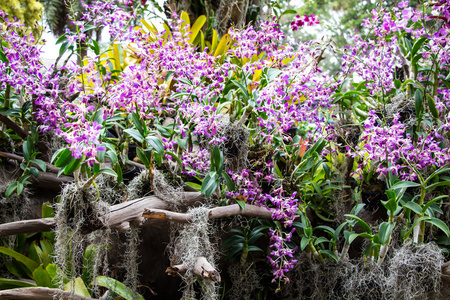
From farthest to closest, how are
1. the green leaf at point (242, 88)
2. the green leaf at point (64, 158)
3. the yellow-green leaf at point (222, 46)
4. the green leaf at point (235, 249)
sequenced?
the yellow-green leaf at point (222, 46)
the green leaf at point (235, 249)
the green leaf at point (242, 88)
the green leaf at point (64, 158)

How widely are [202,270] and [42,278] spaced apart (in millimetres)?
873

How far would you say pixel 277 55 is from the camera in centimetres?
201

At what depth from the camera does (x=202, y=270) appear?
1.51m

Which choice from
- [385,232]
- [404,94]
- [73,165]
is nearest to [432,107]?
[404,94]

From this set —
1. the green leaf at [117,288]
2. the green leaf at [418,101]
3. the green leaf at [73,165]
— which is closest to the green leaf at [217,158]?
the green leaf at [73,165]

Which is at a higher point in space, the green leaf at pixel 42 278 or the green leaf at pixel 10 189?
the green leaf at pixel 10 189

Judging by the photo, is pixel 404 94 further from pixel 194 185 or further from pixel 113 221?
pixel 113 221

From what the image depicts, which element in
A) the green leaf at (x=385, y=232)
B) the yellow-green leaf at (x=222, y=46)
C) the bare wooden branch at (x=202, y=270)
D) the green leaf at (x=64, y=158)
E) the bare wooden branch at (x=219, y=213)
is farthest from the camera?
the yellow-green leaf at (x=222, y=46)

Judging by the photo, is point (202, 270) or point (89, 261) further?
point (89, 261)

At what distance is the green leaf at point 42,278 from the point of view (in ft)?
5.88

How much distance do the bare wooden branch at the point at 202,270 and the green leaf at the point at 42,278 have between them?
663mm

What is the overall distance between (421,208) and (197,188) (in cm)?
113

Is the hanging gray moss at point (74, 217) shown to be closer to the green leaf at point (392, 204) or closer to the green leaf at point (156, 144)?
the green leaf at point (156, 144)

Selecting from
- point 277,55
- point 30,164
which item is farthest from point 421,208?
point 30,164
